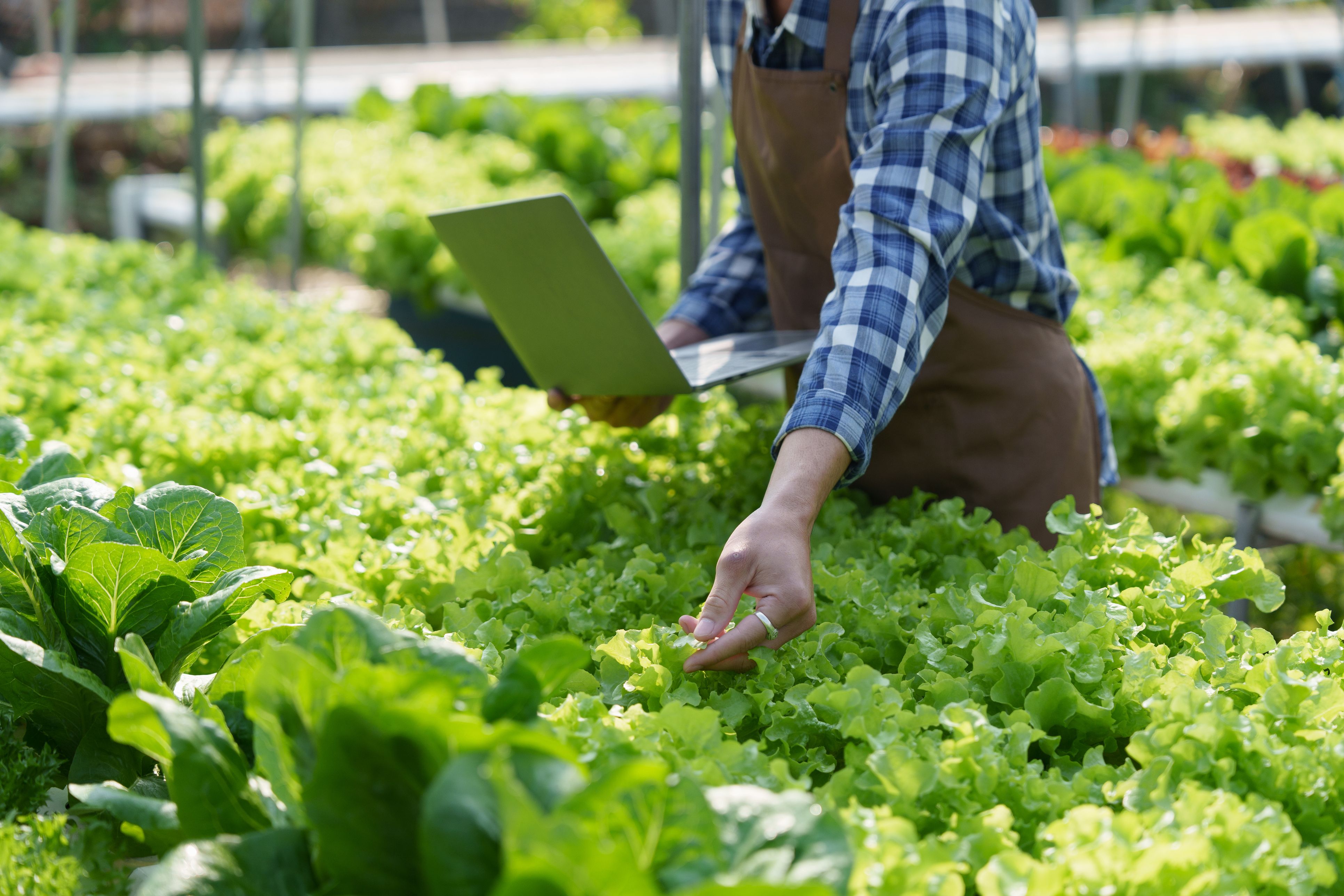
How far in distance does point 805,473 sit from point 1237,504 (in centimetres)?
192

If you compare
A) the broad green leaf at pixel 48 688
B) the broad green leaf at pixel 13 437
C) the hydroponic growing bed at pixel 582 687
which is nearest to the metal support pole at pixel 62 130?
the hydroponic growing bed at pixel 582 687

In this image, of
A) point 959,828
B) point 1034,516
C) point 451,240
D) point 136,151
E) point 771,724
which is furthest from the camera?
point 136,151

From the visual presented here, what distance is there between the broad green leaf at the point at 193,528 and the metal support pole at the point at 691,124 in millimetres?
1703

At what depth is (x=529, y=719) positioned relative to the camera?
109 cm

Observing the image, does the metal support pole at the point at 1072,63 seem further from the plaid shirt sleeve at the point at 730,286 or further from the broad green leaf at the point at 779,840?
the broad green leaf at the point at 779,840

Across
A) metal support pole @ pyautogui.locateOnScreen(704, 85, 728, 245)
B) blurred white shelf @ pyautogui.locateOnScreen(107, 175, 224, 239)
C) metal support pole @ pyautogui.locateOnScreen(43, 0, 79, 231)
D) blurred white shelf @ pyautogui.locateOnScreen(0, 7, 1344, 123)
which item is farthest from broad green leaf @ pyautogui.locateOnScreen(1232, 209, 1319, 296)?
blurred white shelf @ pyautogui.locateOnScreen(107, 175, 224, 239)

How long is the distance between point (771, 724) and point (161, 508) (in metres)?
0.83

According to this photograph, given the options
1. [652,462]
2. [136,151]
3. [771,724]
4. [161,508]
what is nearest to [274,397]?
[652,462]

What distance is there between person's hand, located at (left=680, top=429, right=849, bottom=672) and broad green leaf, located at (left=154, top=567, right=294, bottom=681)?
0.51m

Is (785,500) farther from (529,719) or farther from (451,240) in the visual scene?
(451,240)

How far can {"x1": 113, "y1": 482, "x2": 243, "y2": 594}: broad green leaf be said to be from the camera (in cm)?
156

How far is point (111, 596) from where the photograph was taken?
4.80 feet

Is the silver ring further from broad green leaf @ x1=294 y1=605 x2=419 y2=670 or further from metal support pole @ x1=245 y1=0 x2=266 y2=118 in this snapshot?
metal support pole @ x1=245 y1=0 x2=266 y2=118

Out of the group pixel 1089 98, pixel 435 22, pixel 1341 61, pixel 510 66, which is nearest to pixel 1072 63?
pixel 1341 61
